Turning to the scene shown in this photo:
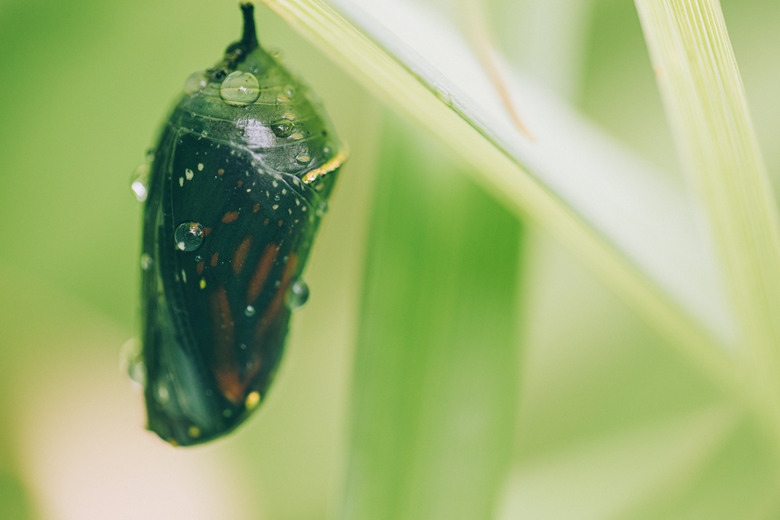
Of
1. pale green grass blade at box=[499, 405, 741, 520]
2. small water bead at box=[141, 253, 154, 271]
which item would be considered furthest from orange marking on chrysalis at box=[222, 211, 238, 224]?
pale green grass blade at box=[499, 405, 741, 520]

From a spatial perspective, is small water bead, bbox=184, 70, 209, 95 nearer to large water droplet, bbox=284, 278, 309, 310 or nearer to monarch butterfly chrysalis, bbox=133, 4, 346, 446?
monarch butterfly chrysalis, bbox=133, 4, 346, 446

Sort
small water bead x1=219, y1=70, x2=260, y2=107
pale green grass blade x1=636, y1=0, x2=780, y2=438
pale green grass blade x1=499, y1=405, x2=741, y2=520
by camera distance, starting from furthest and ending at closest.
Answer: pale green grass blade x1=499, y1=405, x2=741, y2=520 → small water bead x1=219, y1=70, x2=260, y2=107 → pale green grass blade x1=636, y1=0, x2=780, y2=438

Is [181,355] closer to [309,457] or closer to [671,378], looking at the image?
[309,457]

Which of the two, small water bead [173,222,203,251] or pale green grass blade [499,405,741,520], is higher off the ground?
small water bead [173,222,203,251]

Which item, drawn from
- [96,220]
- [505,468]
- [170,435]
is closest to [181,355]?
[170,435]

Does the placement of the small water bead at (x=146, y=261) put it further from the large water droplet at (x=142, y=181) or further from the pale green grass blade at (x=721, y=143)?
the pale green grass blade at (x=721, y=143)

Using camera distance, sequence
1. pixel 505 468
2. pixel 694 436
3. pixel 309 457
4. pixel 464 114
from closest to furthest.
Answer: pixel 464 114 → pixel 505 468 → pixel 694 436 → pixel 309 457

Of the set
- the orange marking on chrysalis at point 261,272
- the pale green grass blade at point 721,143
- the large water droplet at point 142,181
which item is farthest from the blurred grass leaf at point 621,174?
the large water droplet at point 142,181
